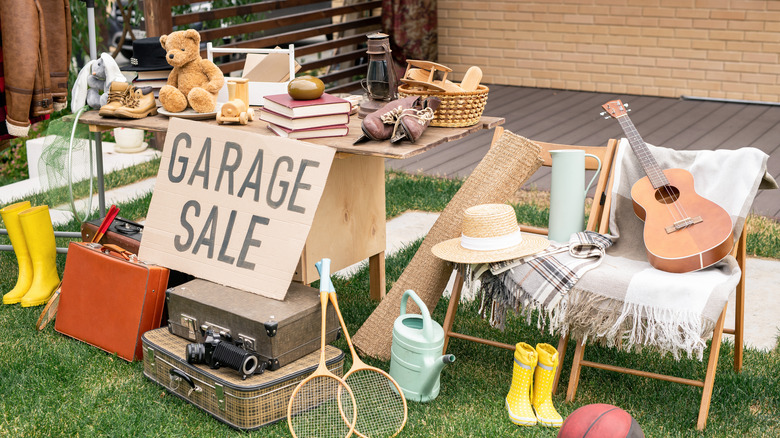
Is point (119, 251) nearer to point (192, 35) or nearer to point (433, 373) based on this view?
point (192, 35)

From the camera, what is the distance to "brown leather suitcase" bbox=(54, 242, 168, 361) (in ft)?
10.0

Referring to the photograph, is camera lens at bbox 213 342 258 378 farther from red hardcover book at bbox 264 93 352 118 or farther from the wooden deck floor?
the wooden deck floor

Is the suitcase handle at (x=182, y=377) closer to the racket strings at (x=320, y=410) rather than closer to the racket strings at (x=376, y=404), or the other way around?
the racket strings at (x=320, y=410)

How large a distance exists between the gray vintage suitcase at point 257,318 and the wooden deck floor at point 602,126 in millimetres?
2623

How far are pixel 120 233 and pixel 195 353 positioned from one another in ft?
3.24

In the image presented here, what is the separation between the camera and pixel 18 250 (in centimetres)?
367

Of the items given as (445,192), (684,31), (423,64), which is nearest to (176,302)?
(423,64)

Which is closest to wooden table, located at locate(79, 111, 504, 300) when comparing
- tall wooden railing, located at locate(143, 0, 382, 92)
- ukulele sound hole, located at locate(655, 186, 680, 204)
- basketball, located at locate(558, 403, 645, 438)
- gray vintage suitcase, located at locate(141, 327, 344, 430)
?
gray vintage suitcase, located at locate(141, 327, 344, 430)

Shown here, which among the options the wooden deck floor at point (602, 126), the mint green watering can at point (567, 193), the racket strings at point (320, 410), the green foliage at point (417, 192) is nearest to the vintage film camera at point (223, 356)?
the racket strings at point (320, 410)

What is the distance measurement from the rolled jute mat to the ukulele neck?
343 millimetres

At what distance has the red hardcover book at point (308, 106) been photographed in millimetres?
2916

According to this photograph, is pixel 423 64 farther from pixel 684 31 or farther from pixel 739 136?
pixel 684 31

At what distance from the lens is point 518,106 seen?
7207 millimetres

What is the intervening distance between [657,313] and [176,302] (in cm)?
167
